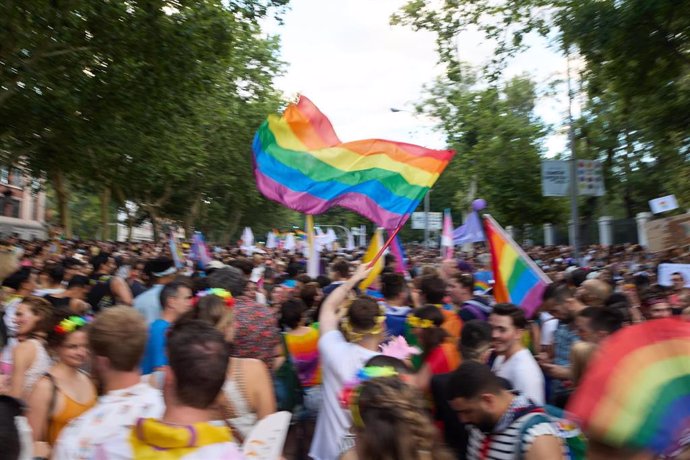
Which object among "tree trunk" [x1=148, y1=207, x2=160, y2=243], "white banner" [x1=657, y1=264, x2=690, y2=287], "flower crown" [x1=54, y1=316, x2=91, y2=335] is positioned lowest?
"flower crown" [x1=54, y1=316, x2=91, y2=335]

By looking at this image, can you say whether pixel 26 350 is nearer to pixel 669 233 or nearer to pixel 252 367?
pixel 252 367

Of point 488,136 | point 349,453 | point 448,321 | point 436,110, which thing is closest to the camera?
point 349,453

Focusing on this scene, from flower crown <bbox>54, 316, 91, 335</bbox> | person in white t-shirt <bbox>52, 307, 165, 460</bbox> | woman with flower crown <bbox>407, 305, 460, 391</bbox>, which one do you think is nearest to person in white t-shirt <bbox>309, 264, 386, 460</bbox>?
woman with flower crown <bbox>407, 305, 460, 391</bbox>

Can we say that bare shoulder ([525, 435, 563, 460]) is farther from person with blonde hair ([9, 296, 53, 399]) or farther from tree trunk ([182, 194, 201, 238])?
tree trunk ([182, 194, 201, 238])

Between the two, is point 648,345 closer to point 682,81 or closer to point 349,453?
point 349,453

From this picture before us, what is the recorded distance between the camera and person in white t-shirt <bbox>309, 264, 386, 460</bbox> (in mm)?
3855

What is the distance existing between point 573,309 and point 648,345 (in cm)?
443

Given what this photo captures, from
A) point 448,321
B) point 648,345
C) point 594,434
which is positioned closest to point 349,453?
point 594,434

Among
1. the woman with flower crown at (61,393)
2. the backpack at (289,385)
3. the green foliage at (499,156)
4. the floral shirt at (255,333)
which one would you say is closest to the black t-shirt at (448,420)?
the floral shirt at (255,333)

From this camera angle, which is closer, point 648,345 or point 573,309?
point 648,345

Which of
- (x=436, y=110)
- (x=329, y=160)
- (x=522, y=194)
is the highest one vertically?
(x=436, y=110)

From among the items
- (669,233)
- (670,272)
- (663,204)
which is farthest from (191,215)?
(670,272)

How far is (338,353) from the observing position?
386 cm

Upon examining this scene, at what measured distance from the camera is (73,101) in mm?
15633
